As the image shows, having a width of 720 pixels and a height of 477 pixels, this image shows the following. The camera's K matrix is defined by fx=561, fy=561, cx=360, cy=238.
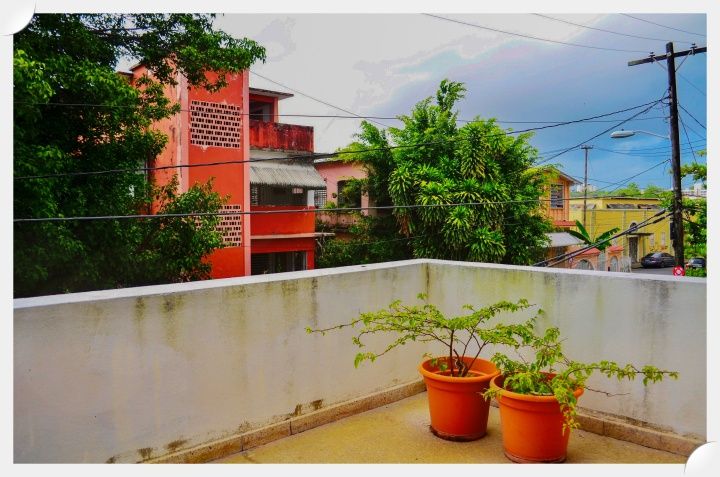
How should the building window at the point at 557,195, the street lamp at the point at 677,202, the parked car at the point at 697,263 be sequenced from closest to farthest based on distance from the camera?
1. the street lamp at the point at 677,202
2. the parked car at the point at 697,263
3. the building window at the point at 557,195

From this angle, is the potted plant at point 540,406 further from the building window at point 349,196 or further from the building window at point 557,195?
the building window at point 557,195

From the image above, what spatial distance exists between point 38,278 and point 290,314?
12.9 feet

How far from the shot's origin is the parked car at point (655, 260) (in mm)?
25781

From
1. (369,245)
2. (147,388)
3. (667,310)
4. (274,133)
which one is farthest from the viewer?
(369,245)

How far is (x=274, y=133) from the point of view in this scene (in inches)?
480

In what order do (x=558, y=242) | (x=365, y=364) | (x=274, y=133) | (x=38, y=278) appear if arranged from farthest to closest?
(x=558, y=242) → (x=274, y=133) → (x=38, y=278) → (x=365, y=364)

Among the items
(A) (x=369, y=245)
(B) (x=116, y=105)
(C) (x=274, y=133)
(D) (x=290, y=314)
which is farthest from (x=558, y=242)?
(D) (x=290, y=314)

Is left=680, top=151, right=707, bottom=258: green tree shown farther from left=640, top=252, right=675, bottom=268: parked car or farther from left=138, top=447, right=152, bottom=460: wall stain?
left=640, top=252, right=675, bottom=268: parked car

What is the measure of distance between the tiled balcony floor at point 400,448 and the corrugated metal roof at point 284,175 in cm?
895

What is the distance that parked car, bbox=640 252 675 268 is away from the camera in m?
25.8

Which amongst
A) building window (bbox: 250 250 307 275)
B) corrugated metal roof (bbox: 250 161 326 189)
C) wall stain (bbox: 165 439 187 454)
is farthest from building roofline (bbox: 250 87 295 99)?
wall stain (bbox: 165 439 187 454)

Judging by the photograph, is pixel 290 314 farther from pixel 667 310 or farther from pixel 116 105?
pixel 116 105

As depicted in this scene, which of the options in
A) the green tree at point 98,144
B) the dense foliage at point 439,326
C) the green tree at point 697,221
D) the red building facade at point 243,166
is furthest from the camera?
the green tree at point 697,221

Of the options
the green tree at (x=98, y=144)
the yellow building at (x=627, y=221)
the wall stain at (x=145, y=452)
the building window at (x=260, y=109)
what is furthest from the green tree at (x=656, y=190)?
the wall stain at (x=145, y=452)
